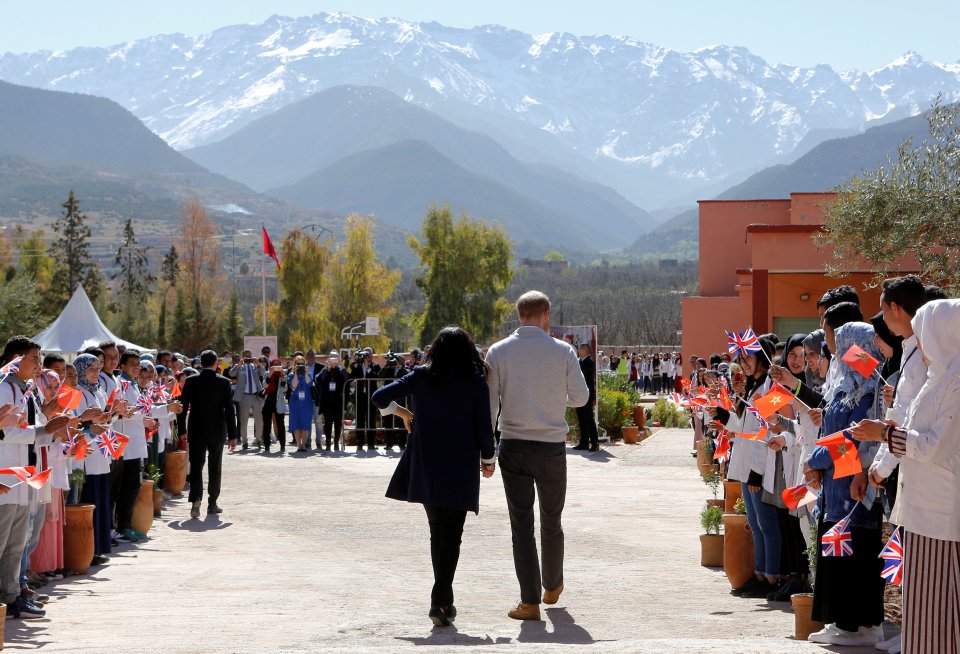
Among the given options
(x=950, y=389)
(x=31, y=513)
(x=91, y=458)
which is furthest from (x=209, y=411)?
(x=950, y=389)

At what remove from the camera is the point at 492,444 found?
8.27 m

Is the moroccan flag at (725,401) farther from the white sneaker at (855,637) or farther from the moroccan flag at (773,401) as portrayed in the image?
the white sneaker at (855,637)

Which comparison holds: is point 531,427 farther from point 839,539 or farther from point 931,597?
point 931,597

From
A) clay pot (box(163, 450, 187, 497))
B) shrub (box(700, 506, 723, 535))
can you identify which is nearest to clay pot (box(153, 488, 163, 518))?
clay pot (box(163, 450, 187, 497))

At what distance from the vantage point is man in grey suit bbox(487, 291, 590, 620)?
832 centimetres

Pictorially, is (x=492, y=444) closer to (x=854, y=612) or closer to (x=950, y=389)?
(x=854, y=612)

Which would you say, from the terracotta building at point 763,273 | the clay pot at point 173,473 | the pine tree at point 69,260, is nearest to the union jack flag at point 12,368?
the clay pot at point 173,473

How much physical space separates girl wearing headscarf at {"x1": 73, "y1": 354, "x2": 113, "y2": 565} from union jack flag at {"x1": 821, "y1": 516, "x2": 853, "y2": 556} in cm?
688

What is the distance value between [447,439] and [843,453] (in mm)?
2839

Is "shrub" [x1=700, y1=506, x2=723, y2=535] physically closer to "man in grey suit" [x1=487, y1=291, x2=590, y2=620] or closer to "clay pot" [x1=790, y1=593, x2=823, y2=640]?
"man in grey suit" [x1=487, y1=291, x2=590, y2=620]

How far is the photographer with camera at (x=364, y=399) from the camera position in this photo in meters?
24.8

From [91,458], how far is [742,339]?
19.7 ft

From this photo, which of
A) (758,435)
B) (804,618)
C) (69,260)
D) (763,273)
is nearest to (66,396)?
(758,435)

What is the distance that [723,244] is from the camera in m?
43.2
